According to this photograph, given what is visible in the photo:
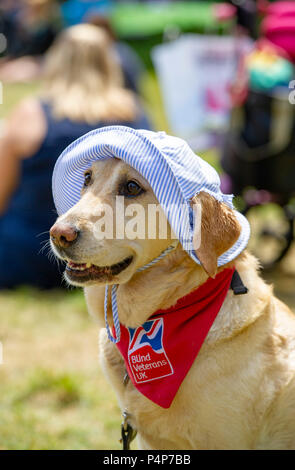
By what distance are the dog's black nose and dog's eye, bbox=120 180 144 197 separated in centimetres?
26

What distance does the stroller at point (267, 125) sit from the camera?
15.3 feet

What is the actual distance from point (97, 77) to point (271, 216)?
9.74ft

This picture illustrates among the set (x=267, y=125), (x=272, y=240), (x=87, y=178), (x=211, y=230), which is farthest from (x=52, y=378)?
(x=272, y=240)

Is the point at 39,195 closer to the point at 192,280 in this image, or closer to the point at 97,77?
the point at 97,77

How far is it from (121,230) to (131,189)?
179mm

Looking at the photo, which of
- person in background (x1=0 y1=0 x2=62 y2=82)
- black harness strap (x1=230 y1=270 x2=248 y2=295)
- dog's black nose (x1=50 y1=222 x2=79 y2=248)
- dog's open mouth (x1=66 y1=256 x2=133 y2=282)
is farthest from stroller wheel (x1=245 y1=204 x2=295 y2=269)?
person in background (x1=0 y1=0 x2=62 y2=82)

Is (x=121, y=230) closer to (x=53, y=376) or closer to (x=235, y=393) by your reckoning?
(x=235, y=393)

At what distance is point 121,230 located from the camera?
2.21m

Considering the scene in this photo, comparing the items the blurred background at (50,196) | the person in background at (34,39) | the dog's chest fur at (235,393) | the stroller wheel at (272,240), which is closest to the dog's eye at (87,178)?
the dog's chest fur at (235,393)

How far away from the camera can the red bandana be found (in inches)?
89.1

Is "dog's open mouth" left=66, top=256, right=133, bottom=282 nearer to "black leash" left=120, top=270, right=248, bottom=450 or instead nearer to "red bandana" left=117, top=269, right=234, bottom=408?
"red bandana" left=117, top=269, right=234, bottom=408

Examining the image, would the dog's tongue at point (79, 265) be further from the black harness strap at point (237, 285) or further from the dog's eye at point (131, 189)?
the black harness strap at point (237, 285)
